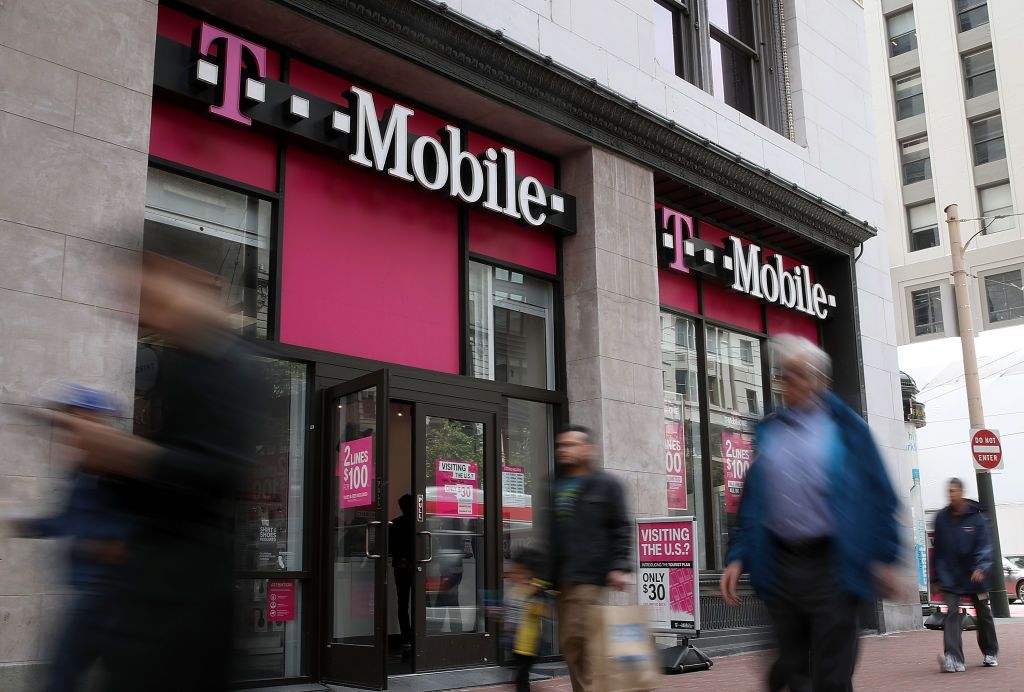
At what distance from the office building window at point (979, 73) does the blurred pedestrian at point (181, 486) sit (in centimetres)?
4698

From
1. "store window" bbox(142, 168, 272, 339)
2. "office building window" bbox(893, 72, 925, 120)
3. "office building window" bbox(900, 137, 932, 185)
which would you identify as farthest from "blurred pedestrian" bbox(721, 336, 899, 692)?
"office building window" bbox(893, 72, 925, 120)

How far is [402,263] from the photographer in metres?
10.0

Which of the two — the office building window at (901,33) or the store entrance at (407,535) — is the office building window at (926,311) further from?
the store entrance at (407,535)

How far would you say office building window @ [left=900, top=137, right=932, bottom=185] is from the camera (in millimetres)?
45719

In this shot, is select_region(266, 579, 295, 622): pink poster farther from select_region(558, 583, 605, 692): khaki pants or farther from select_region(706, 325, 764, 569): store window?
select_region(706, 325, 764, 569): store window

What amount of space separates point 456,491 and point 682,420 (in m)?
4.40

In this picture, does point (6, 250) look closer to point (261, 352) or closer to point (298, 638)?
point (298, 638)

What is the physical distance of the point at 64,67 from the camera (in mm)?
7254

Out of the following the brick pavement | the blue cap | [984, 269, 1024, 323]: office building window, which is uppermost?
[984, 269, 1024, 323]: office building window

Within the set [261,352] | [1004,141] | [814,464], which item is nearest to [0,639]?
[261,352]

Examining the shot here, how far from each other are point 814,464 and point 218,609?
2.91m

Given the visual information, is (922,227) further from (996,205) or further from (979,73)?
(979,73)

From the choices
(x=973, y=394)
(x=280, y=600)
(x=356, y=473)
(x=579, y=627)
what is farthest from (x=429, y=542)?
(x=973, y=394)

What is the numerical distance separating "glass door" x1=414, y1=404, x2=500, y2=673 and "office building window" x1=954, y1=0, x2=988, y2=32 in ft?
138
